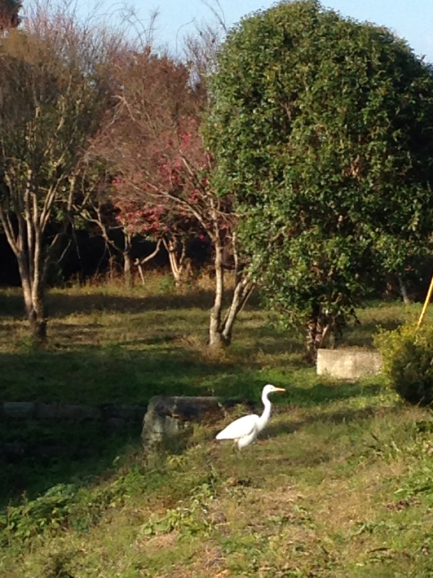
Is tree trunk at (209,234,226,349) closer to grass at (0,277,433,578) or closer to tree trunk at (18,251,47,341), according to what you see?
grass at (0,277,433,578)

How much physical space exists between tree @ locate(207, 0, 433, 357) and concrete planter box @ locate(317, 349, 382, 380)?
2.33 feet

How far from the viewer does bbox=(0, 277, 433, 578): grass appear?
6.06 m

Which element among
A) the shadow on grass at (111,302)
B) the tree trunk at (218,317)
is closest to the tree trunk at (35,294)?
the shadow on grass at (111,302)

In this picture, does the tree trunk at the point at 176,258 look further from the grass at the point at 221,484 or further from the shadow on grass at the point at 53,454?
the shadow on grass at the point at 53,454

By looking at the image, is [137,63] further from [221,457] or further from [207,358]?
[221,457]

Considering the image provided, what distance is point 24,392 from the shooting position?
527 inches

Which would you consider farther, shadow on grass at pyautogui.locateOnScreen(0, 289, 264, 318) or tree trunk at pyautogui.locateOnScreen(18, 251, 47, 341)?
shadow on grass at pyautogui.locateOnScreen(0, 289, 264, 318)

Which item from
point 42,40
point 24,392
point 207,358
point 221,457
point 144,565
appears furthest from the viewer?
point 42,40

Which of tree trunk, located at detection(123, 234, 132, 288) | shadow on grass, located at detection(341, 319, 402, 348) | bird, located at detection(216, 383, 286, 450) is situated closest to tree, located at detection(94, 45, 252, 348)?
shadow on grass, located at detection(341, 319, 402, 348)

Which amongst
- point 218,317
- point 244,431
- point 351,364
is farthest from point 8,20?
point 244,431

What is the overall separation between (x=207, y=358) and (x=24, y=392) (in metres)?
3.08

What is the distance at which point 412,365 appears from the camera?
33.4ft

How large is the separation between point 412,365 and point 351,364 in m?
3.22

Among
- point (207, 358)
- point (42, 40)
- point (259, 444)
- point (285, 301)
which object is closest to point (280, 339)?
point (207, 358)
